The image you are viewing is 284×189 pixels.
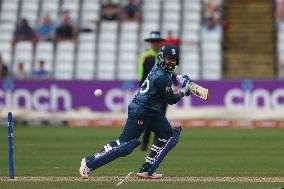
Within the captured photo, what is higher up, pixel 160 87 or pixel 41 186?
pixel 160 87

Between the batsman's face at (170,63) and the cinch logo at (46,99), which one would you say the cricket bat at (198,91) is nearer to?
the batsman's face at (170,63)

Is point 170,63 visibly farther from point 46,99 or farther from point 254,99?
point 46,99

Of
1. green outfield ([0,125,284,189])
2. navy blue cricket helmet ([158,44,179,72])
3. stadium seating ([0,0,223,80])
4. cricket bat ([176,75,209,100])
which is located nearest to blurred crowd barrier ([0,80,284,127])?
green outfield ([0,125,284,189])

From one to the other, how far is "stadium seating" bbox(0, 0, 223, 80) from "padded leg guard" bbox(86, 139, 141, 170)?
14335 millimetres

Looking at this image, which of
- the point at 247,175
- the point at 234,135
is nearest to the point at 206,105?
the point at 234,135

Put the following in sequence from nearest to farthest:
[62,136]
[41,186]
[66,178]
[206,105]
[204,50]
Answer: [41,186] → [66,178] → [62,136] → [206,105] → [204,50]

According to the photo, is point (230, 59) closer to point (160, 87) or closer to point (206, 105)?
point (206, 105)

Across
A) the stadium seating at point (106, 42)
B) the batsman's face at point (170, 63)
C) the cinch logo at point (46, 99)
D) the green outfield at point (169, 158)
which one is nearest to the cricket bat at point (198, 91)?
the batsman's face at point (170, 63)

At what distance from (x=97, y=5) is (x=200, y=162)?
14.3 metres

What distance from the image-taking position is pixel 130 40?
27.7 metres

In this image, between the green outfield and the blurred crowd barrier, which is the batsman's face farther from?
the blurred crowd barrier

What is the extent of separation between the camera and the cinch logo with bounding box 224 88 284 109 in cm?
2397

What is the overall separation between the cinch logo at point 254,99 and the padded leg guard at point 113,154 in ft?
40.0

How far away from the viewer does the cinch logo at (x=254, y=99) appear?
2397cm
